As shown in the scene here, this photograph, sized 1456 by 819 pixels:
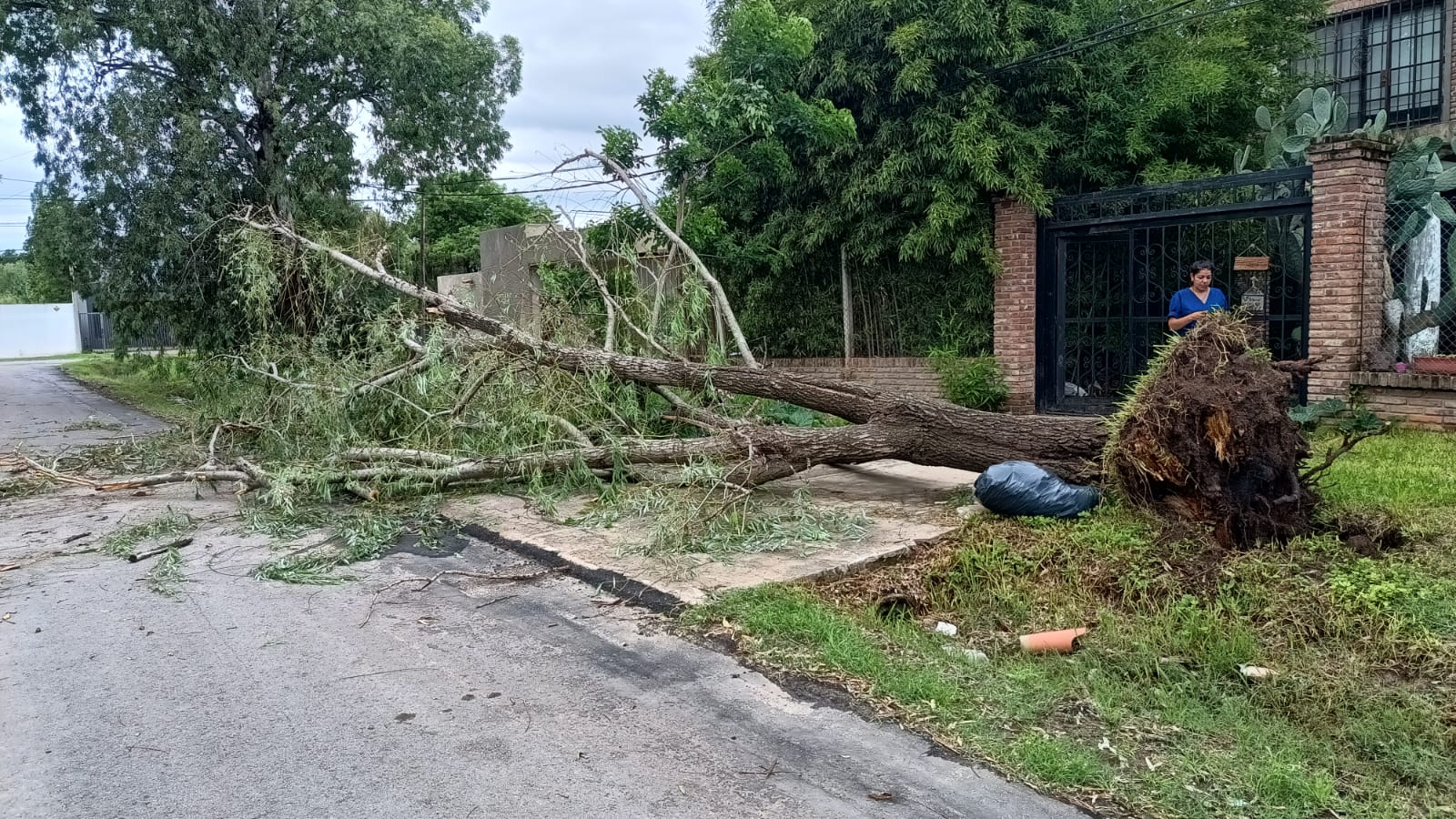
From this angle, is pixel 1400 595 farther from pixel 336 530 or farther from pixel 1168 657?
pixel 336 530

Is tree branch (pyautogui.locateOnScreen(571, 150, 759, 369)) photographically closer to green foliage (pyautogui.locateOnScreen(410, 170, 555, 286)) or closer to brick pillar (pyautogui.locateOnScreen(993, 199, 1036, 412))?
brick pillar (pyautogui.locateOnScreen(993, 199, 1036, 412))

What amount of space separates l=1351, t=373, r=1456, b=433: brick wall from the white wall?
2092 inches

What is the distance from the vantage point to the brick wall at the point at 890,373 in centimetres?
1116

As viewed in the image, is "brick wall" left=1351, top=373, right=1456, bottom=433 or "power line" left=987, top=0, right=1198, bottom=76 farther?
"power line" left=987, top=0, right=1198, bottom=76

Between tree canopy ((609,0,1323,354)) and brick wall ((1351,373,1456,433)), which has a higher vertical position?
tree canopy ((609,0,1323,354))

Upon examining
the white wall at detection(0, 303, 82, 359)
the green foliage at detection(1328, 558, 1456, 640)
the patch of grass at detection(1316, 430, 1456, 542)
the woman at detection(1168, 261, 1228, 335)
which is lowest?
the green foliage at detection(1328, 558, 1456, 640)

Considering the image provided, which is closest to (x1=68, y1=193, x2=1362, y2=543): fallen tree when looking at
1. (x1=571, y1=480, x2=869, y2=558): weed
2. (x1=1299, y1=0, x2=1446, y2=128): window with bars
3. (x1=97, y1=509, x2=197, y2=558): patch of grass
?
(x1=571, y1=480, x2=869, y2=558): weed

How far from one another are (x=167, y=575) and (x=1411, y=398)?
920cm

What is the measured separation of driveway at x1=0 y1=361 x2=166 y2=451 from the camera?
1198 cm

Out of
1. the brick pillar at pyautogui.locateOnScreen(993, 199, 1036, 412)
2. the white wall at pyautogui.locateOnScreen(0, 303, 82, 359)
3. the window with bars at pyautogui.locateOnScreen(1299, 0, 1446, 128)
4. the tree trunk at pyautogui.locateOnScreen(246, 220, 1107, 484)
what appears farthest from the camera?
the white wall at pyautogui.locateOnScreen(0, 303, 82, 359)

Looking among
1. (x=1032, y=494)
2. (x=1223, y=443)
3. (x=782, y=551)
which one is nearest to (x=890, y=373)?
(x=1032, y=494)

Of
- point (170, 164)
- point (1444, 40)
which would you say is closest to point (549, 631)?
point (170, 164)

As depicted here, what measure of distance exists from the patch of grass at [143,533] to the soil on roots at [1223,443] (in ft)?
20.9

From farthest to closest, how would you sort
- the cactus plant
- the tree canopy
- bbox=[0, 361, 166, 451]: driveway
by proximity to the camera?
bbox=[0, 361, 166, 451]: driveway → the tree canopy → the cactus plant
